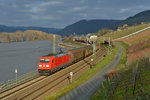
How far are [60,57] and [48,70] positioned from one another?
5.19 meters

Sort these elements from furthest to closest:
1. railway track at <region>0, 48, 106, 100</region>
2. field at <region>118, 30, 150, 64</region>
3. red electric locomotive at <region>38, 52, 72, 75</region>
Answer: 1. field at <region>118, 30, 150, 64</region>
2. red electric locomotive at <region>38, 52, 72, 75</region>
3. railway track at <region>0, 48, 106, 100</region>

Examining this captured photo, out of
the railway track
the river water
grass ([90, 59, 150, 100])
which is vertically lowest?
the river water

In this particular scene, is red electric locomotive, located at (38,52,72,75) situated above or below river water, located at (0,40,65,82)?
above

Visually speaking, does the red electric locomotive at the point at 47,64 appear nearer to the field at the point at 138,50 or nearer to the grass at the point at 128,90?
the grass at the point at 128,90

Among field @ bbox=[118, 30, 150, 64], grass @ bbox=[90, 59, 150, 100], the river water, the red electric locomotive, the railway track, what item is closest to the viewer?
grass @ bbox=[90, 59, 150, 100]

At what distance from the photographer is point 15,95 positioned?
2256cm

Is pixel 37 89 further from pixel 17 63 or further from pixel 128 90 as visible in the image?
pixel 17 63

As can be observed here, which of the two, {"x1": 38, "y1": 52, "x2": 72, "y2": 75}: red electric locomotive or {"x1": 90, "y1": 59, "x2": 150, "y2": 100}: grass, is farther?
{"x1": 38, "y1": 52, "x2": 72, "y2": 75}: red electric locomotive

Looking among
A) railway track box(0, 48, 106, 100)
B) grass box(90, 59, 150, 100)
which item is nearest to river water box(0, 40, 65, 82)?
railway track box(0, 48, 106, 100)

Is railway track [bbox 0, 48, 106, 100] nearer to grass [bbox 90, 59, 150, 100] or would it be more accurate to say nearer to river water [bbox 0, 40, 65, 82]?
grass [bbox 90, 59, 150, 100]

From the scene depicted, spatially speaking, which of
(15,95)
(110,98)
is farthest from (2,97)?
(110,98)

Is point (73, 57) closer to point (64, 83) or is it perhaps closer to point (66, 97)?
point (64, 83)

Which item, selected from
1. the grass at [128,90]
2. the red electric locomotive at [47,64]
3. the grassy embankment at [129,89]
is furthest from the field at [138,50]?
the grass at [128,90]

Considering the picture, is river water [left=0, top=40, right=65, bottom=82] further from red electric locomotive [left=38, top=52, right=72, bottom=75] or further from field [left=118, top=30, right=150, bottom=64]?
field [left=118, top=30, right=150, bottom=64]
